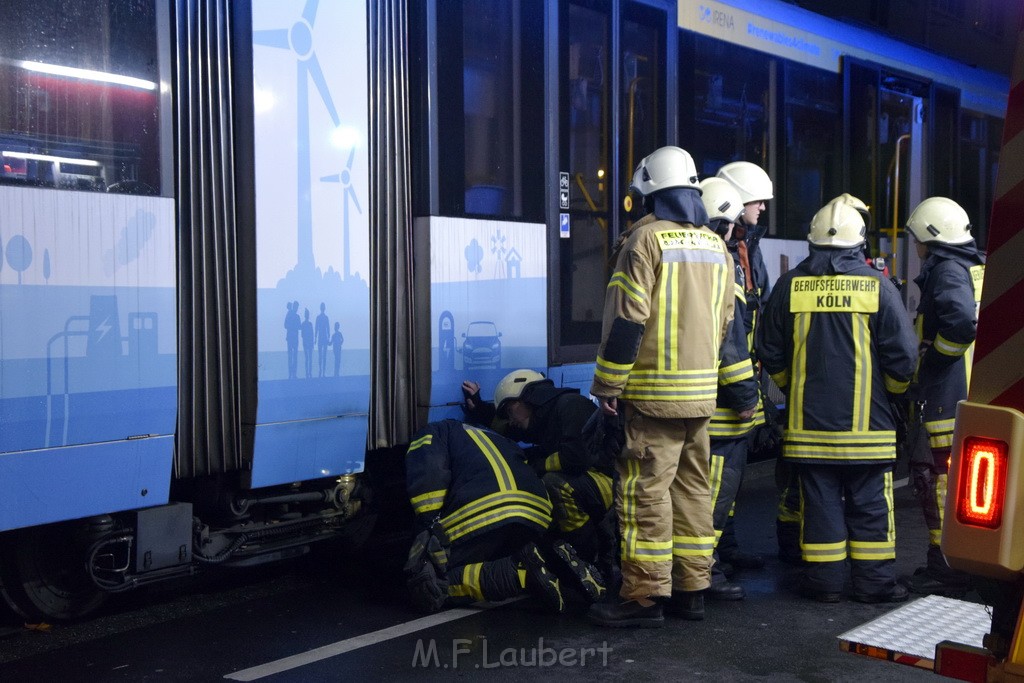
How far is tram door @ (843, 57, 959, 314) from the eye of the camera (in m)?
9.80

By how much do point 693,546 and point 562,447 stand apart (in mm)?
885

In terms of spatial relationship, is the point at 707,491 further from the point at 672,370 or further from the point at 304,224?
the point at 304,224

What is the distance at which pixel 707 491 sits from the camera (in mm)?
5328

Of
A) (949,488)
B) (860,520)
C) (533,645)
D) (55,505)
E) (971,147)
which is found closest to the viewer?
(949,488)

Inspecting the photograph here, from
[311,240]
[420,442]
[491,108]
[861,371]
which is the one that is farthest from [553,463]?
[491,108]

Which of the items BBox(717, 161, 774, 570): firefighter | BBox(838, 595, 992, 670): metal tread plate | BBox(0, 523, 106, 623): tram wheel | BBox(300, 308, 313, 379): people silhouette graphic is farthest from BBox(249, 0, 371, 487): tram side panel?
BBox(838, 595, 992, 670): metal tread plate

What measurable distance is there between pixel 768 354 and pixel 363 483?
2091mm

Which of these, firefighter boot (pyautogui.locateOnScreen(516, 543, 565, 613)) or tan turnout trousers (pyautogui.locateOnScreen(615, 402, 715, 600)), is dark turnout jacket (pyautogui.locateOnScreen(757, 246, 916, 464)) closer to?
tan turnout trousers (pyautogui.locateOnScreen(615, 402, 715, 600))

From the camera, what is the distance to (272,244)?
202 inches

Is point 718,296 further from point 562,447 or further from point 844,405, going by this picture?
point 562,447

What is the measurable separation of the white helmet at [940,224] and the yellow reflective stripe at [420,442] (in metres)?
2.70

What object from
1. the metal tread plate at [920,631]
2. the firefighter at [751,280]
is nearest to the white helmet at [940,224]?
the firefighter at [751,280]

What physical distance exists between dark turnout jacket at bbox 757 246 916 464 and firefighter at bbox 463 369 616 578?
0.95m

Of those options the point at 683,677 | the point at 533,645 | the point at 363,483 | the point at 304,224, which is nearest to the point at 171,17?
the point at 304,224
